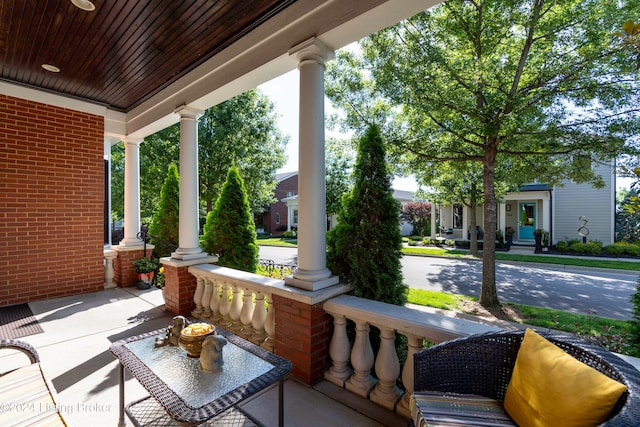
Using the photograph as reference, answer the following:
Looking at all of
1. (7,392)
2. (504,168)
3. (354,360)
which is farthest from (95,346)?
(504,168)

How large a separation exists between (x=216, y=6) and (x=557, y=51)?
5233mm

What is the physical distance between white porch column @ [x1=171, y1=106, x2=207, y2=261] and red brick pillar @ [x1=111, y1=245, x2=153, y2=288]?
7.14 ft

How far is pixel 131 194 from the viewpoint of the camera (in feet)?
18.9

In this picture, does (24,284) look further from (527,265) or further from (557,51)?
(527,265)

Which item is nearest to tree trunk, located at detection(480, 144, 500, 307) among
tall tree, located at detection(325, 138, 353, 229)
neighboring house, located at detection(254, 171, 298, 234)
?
tall tree, located at detection(325, 138, 353, 229)

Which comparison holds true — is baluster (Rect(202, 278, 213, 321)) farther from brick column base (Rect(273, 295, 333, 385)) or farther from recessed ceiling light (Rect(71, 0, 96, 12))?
recessed ceiling light (Rect(71, 0, 96, 12))

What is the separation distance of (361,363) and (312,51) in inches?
103

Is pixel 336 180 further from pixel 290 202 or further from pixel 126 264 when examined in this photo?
pixel 290 202

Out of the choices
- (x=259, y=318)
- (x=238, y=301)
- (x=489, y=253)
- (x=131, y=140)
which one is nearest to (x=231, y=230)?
(x=238, y=301)

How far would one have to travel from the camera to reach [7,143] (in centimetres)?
425

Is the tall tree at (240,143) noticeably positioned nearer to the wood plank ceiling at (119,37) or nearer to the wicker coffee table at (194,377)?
the wood plank ceiling at (119,37)

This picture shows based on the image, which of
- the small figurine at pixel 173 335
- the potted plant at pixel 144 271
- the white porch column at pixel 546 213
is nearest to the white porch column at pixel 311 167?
the small figurine at pixel 173 335

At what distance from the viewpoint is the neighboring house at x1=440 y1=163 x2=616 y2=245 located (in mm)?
13469

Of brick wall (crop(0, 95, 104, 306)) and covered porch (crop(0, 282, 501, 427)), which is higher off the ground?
brick wall (crop(0, 95, 104, 306))
